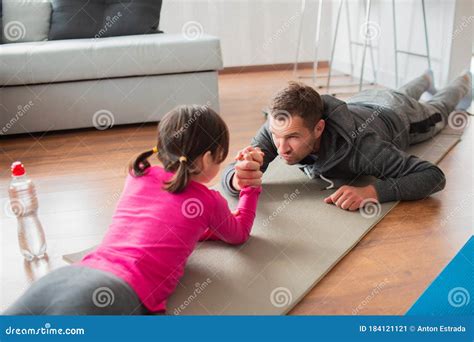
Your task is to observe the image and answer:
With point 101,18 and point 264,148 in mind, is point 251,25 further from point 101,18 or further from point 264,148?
point 264,148

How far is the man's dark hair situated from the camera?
148 centimetres

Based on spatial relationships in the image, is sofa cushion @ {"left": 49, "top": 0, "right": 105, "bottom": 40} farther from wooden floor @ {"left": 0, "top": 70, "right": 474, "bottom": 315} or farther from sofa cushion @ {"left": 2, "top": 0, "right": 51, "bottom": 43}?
wooden floor @ {"left": 0, "top": 70, "right": 474, "bottom": 315}

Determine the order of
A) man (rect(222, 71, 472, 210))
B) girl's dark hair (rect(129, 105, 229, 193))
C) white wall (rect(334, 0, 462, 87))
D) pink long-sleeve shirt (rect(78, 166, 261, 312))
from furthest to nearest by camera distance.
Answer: white wall (rect(334, 0, 462, 87)) < man (rect(222, 71, 472, 210)) < girl's dark hair (rect(129, 105, 229, 193)) < pink long-sleeve shirt (rect(78, 166, 261, 312))

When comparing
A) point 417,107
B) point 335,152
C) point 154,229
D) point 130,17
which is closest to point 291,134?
point 335,152

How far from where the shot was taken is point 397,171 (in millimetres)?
1565

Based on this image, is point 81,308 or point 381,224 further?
A: point 381,224

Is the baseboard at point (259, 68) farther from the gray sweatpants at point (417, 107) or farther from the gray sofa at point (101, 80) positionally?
the gray sweatpants at point (417, 107)

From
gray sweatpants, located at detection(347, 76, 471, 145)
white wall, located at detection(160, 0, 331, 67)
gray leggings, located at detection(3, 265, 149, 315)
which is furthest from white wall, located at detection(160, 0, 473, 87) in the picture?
gray leggings, located at detection(3, 265, 149, 315)

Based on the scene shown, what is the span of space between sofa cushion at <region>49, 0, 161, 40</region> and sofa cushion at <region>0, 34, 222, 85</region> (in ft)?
Result: 1.23

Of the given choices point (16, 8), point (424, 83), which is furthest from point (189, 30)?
point (424, 83)

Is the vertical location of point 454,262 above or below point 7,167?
above

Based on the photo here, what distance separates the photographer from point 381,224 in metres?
1.47

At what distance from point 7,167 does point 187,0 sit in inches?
97.9

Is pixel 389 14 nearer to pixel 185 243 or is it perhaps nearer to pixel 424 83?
pixel 424 83
